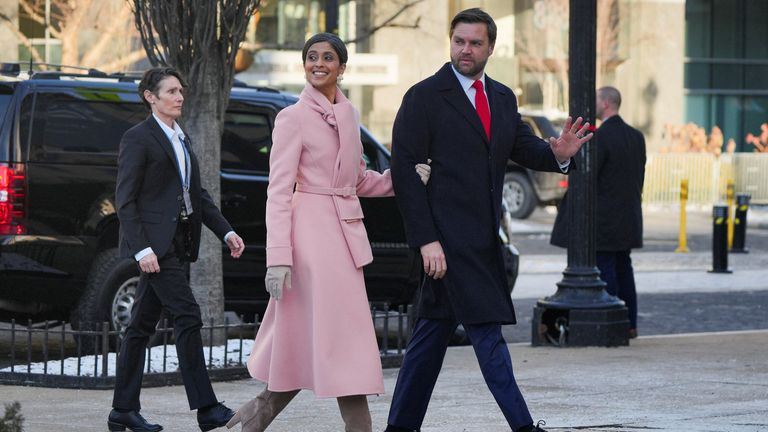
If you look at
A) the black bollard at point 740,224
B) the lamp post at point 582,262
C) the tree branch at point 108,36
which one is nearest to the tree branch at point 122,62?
the tree branch at point 108,36

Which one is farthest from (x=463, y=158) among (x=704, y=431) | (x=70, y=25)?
(x=70, y=25)

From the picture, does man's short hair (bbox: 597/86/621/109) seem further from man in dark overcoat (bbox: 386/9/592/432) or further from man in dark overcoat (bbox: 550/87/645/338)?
man in dark overcoat (bbox: 386/9/592/432)

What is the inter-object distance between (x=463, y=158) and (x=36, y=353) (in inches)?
207

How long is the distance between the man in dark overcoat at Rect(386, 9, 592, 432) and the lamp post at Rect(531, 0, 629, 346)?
173 inches

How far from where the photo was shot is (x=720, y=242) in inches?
702

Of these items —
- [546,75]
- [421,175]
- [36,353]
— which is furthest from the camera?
[546,75]

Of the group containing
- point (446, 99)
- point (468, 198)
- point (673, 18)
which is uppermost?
point (673, 18)

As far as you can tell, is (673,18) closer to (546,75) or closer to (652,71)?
(652,71)

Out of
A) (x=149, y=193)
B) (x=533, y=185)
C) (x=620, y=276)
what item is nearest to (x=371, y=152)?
(x=620, y=276)

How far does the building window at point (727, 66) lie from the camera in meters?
44.8

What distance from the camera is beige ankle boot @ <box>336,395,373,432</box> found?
20.2 feet

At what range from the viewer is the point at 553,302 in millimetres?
10891

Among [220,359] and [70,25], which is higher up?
[70,25]

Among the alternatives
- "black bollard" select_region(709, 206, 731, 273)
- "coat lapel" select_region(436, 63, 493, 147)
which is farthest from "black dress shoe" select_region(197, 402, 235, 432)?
"black bollard" select_region(709, 206, 731, 273)
